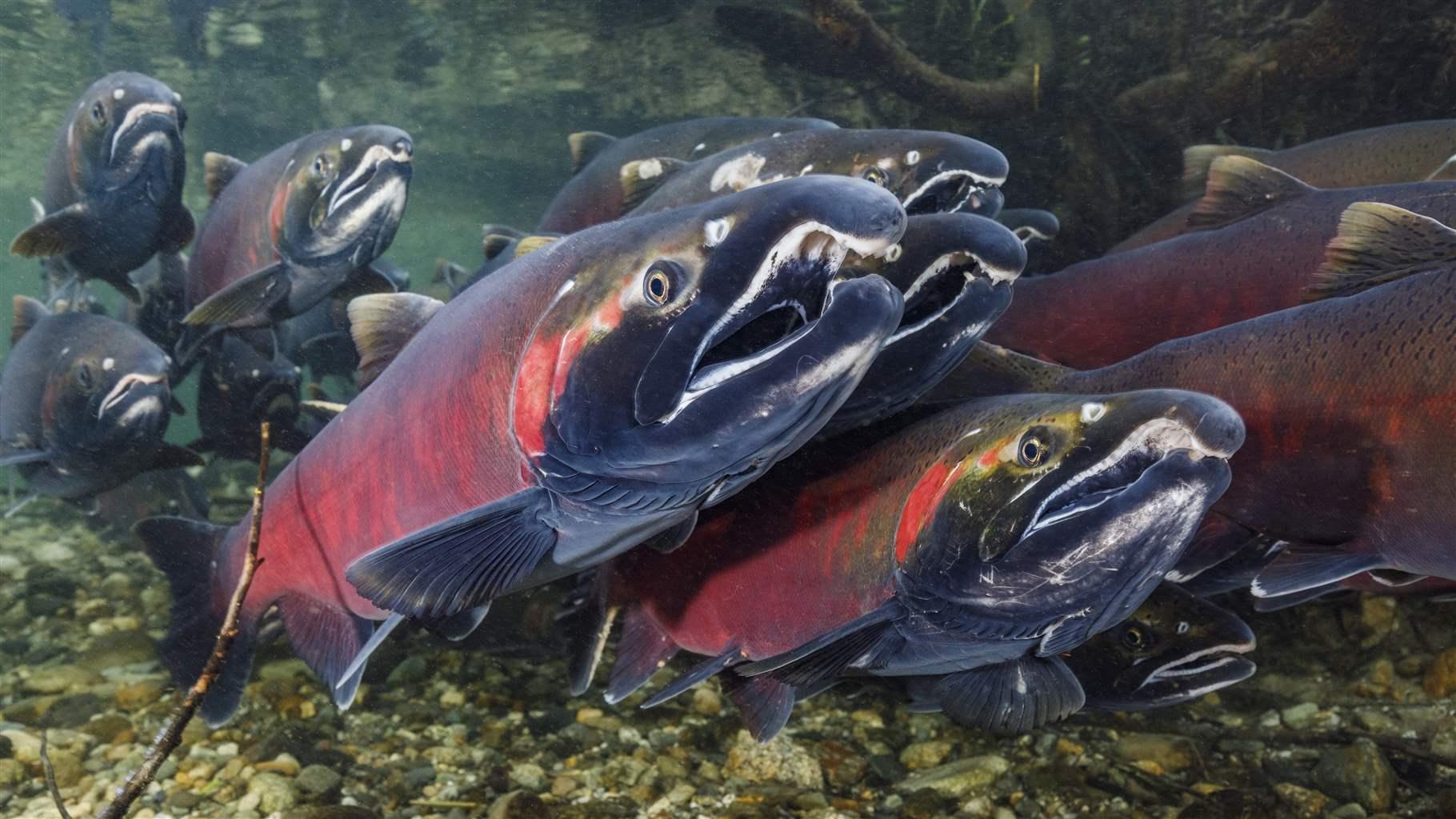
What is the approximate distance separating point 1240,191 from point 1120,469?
2.47 meters

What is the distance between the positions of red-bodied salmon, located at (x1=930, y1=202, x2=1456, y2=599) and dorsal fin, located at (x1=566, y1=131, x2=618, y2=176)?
352 centimetres

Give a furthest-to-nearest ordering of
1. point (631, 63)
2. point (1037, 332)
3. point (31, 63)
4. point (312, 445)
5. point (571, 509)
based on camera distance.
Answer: point (31, 63), point (631, 63), point (1037, 332), point (312, 445), point (571, 509)

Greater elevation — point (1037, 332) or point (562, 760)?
point (1037, 332)

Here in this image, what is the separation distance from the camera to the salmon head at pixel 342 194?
13.3 feet

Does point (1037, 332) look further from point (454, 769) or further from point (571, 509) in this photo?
point (454, 769)

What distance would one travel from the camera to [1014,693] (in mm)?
2621

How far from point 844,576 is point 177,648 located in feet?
8.59

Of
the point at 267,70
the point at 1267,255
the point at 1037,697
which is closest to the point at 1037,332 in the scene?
the point at 1267,255

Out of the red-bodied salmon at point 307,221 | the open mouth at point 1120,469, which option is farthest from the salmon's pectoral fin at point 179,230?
the open mouth at point 1120,469

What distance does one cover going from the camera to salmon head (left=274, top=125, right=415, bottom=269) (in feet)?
13.3

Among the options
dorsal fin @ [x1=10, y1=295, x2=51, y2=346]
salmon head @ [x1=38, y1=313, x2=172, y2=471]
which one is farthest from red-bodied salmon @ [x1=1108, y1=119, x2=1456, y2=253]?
dorsal fin @ [x1=10, y1=295, x2=51, y2=346]

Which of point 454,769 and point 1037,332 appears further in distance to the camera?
point 1037,332

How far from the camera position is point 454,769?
318cm

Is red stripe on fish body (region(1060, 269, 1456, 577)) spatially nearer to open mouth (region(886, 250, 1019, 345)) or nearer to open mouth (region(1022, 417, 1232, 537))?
open mouth (region(886, 250, 1019, 345))
